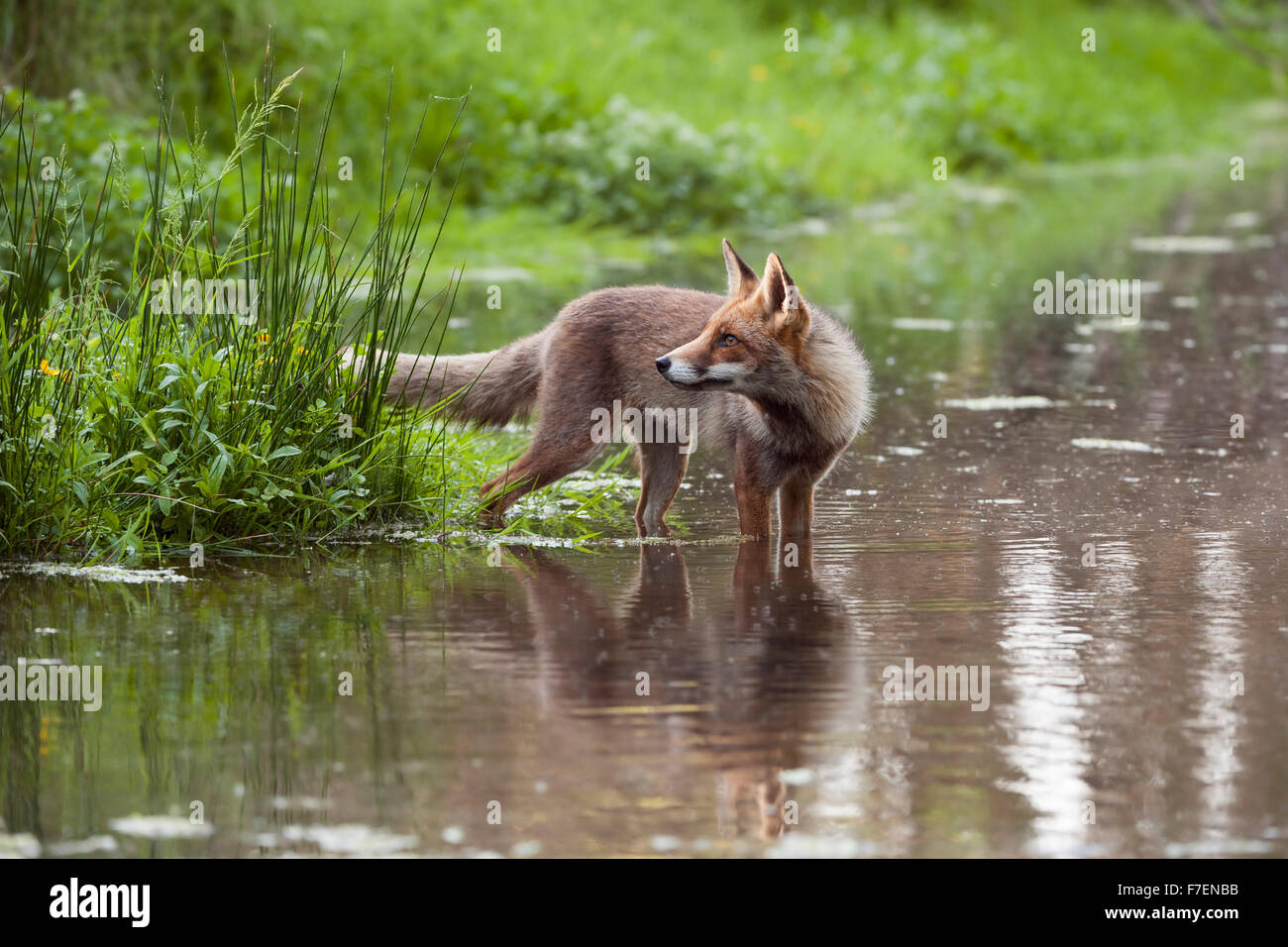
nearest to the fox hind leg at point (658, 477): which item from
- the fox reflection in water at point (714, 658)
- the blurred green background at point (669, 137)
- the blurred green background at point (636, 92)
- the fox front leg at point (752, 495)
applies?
the fox front leg at point (752, 495)

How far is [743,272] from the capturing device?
7445 mm

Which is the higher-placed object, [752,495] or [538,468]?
[538,468]

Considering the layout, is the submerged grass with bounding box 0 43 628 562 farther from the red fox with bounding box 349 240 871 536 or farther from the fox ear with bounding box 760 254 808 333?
the fox ear with bounding box 760 254 808 333

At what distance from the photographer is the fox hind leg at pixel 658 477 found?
780 cm

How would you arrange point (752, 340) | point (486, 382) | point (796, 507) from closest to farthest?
point (752, 340)
point (796, 507)
point (486, 382)

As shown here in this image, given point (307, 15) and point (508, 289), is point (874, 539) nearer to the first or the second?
point (508, 289)

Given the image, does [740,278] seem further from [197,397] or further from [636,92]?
[636,92]

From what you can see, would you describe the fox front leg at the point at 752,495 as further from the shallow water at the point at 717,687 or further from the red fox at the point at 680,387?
the shallow water at the point at 717,687

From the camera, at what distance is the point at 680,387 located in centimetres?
762

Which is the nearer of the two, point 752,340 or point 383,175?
point 383,175

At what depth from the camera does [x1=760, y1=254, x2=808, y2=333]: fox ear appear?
286 inches

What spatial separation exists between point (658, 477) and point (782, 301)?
3.34 ft

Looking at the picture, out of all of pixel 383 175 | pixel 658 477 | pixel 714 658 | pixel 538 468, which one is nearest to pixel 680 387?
pixel 658 477

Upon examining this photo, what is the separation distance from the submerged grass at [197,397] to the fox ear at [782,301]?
1386 mm
